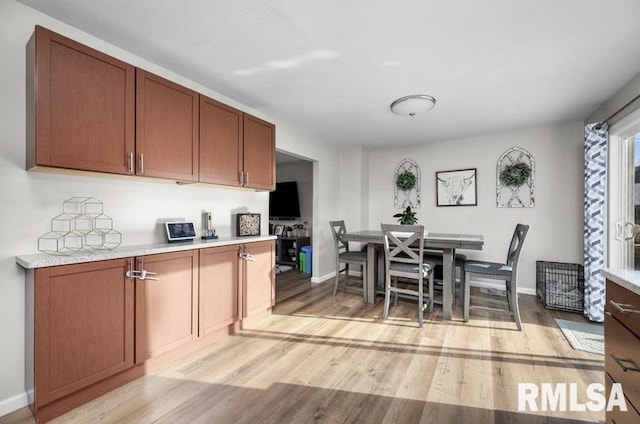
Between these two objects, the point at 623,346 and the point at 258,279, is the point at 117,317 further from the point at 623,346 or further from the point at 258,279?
the point at 623,346

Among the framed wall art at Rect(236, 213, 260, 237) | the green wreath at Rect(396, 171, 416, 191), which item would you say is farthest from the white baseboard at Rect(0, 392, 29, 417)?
the green wreath at Rect(396, 171, 416, 191)

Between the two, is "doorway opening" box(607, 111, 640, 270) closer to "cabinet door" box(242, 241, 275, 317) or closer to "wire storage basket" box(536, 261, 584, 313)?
"wire storage basket" box(536, 261, 584, 313)

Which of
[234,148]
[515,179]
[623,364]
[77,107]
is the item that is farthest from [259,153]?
[515,179]

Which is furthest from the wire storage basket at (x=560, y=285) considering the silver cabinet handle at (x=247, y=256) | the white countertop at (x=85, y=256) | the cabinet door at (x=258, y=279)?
the white countertop at (x=85, y=256)

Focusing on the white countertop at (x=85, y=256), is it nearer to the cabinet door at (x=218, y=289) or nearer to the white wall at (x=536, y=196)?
the cabinet door at (x=218, y=289)

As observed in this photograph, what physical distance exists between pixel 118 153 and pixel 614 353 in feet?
9.54

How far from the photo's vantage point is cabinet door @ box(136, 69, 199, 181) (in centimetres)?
200

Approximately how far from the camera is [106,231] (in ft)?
6.63

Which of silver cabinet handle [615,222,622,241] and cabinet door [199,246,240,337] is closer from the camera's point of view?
cabinet door [199,246,240,337]

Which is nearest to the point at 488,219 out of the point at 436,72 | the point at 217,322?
the point at 436,72

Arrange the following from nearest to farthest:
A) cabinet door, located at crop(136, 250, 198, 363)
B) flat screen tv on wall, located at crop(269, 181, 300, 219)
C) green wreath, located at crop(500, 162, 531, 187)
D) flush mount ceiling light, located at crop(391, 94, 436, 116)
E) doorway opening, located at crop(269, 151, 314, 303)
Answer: cabinet door, located at crop(136, 250, 198, 363), flush mount ceiling light, located at crop(391, 94, 436, 116), green wreath, located at crop(500, 162, 531, 187), doorway opening, located at crop(269, 151, 314, 303), flat screen tv on wall, located at crop(269, 181, 300, 219)

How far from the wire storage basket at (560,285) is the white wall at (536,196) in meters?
0.17

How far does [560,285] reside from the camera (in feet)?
11.6

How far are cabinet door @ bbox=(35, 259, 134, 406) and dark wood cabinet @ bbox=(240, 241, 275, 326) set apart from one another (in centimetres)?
103
